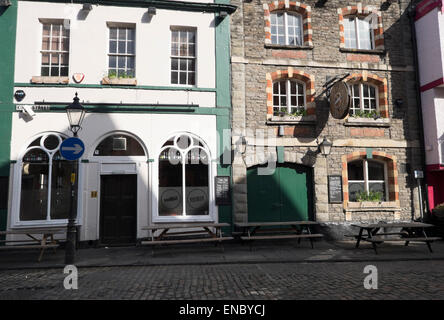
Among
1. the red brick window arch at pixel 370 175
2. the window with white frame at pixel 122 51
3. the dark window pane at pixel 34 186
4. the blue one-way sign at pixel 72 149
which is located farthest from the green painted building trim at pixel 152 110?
the red brick window arch at pixel 370 175

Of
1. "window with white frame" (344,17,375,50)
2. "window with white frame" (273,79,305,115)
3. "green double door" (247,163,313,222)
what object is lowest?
"green double door" (247,163,313,222)

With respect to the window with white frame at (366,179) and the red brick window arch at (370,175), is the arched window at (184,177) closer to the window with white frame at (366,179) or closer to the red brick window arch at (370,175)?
the red brick window arch at (370,175)

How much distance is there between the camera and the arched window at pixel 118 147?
33.6ft

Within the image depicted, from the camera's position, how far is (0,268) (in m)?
7.36

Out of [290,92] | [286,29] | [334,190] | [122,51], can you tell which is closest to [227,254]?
[334,190]

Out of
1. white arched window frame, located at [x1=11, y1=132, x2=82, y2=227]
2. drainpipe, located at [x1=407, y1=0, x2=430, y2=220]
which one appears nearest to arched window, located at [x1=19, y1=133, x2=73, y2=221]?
white arched window frame, located at [x1=11, y1=132, x2=82, y2=227]

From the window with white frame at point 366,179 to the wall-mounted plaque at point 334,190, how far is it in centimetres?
61

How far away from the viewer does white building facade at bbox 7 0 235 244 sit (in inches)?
389

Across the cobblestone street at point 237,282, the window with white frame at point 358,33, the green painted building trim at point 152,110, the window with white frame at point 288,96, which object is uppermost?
the window with white frame at point 358,33

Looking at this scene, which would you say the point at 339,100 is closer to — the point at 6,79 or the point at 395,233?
the point at 395,233

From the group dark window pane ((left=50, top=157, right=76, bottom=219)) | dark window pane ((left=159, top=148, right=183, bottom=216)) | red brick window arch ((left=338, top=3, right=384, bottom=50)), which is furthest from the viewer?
red brick window arch ((left=338, top=3, right=384, bottom=50))

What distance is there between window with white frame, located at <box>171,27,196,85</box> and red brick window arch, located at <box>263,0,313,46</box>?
2887 mm

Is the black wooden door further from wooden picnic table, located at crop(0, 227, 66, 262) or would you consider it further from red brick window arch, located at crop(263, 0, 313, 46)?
red brick window arch, located at crop(263, 0, 313, 46)

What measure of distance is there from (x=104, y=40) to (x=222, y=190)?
6443 mm
